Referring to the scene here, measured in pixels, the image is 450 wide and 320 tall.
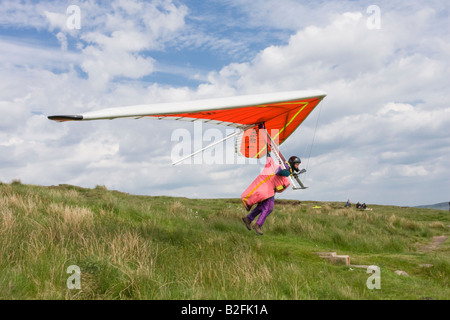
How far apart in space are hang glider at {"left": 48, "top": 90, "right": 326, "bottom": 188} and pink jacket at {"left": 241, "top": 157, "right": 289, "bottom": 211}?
0.72m

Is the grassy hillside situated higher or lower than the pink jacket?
lower

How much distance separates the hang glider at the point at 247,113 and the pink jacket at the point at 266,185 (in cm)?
72

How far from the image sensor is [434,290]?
5617mm

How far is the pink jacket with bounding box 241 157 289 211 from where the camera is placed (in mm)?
7645

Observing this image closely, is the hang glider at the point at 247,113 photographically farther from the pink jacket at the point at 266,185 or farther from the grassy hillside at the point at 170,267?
the grassy hillside at the point at 170,267

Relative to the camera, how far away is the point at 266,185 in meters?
7.68

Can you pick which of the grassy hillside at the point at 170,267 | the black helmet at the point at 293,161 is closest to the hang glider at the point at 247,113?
the black helmet at the point at 293,161

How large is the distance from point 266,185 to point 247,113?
163cm

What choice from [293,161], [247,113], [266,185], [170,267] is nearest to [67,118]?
[170,267]

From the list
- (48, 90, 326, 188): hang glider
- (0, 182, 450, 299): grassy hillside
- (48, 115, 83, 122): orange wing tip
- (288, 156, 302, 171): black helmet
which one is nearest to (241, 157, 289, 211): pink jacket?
(288, 156, 302, 171): black helmet

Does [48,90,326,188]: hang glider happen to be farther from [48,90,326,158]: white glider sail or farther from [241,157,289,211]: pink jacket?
[241,157,289,211]: pink jacket

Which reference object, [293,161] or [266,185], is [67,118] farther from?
[293,161]

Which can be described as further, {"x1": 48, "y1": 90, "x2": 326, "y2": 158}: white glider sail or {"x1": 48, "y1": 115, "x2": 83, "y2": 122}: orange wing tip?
{"x1": 48, "y1": 90, "x2": 326, "y2": 158}: white glider sail
